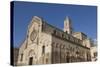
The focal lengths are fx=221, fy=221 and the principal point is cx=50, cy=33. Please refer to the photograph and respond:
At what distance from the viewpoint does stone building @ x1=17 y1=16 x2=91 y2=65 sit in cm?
253

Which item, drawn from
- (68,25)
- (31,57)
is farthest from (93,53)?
(31,57)

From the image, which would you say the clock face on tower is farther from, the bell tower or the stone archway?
the bell tower

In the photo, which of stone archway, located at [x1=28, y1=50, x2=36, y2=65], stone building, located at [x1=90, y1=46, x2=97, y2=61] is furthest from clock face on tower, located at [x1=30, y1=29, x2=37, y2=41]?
stone building, located at [x1=90, y1=46, x2=97, y2=61]

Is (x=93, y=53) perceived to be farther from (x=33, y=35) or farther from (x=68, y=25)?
(x=33, y=35)

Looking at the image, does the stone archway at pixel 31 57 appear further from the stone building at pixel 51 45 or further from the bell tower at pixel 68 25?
the bell tower at pixel 68 25

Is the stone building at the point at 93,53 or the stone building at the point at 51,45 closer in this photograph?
the stone building at the point at 51,45

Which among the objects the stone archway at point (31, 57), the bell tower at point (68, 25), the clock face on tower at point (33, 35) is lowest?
the stone archway at point (31, 57)

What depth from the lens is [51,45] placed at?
2637 mm

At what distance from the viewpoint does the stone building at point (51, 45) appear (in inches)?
99.6

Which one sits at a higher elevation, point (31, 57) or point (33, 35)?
point (33, 35)

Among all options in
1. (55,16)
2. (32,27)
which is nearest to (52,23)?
(55,16)

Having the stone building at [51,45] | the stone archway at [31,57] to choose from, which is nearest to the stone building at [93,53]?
the stone building at [51,45]
